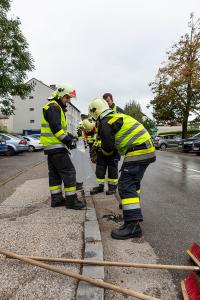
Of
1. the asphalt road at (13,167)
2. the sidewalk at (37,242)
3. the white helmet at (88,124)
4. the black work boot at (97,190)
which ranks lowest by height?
the asphalt road at (13,167)

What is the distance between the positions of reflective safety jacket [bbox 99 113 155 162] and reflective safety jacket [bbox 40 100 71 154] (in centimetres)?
110

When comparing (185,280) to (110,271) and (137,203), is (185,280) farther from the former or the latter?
(137,203)

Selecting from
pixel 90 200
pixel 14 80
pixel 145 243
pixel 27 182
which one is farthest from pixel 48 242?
pixel 14 80

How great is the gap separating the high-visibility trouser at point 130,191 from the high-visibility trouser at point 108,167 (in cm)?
239

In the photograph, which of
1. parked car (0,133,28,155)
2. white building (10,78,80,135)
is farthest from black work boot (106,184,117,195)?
white building (10,78,80,135)

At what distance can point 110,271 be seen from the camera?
3.02 m

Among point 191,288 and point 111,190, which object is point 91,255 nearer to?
point 191,288

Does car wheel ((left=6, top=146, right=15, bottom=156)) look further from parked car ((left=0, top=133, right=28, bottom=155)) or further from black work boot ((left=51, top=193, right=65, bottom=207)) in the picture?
black work boot ((left=51, top=193, right=65, bottom=207))

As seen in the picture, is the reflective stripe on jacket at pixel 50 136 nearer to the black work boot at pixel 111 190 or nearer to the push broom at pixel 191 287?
the black work boot at pixel 111 190

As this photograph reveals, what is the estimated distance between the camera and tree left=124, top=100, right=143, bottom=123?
260ft

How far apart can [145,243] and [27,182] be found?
541 centimetres

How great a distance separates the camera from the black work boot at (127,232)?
12.8 feet

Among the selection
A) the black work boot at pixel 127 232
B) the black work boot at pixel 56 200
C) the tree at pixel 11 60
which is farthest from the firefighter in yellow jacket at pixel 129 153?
the tree at pixel 11 60

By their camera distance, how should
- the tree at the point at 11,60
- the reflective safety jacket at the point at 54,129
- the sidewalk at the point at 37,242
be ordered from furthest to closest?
the tree at the point at 11,60 < the reflective safety jacket at the point at 54,129 < the sidewalk at the point at 37,242
